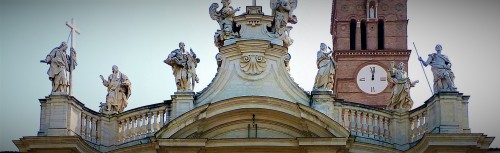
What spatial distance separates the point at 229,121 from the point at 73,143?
320 centimetres

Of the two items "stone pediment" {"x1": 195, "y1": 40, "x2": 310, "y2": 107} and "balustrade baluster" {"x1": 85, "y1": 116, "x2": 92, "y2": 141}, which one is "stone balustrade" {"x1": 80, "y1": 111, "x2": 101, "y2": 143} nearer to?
"balustrade baluster" {"x1": 85, "y1": 116, "x2": 92, "y2": 141}

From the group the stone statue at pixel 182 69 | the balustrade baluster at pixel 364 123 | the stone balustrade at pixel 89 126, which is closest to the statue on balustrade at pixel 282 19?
the stone statue at pixel 182 69

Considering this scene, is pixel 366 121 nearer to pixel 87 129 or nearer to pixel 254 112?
pixel 254 112

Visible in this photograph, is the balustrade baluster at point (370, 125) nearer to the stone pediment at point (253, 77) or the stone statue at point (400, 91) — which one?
the stone statue at point (400, 91)

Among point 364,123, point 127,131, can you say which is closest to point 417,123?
point 364,123

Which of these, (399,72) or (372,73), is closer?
(399,72)

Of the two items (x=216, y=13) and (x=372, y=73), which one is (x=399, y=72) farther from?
(x=372, y=73)

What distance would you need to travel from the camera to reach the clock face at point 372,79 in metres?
46.9

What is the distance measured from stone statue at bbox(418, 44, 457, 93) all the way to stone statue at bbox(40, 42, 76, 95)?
23.6 ft

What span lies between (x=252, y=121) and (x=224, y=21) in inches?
93.1

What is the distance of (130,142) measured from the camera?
32688 mm

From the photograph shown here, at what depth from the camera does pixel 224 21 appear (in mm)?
33562

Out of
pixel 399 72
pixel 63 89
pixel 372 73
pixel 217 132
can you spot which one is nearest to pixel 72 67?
pixel 63 89

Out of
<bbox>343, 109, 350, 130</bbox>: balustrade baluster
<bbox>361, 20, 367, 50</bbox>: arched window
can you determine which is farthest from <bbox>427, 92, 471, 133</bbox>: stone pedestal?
<bbox>361, 20, 367, 50</bbox>: arched window
